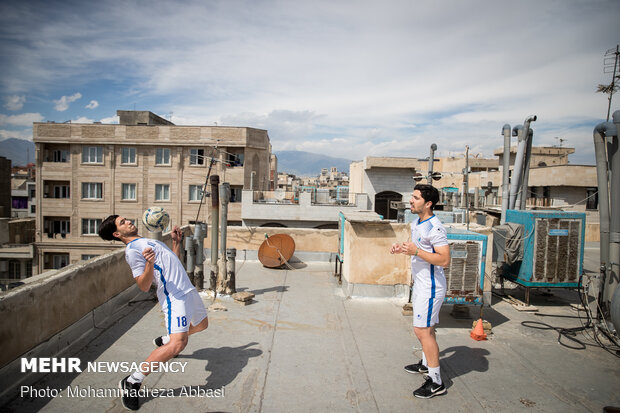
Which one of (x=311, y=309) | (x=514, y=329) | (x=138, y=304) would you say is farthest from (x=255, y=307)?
(x=514, y=329)

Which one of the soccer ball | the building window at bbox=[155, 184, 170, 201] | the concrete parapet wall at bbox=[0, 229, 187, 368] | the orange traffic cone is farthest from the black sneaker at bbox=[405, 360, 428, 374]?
the building window at bbox=[155, 184, 170, 201]

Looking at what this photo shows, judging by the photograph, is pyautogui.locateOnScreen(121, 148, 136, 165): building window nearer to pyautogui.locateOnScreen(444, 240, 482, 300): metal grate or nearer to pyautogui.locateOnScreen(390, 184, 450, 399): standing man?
pyautogui.locateOnScreen(444, 240, 482, 300): metal grate

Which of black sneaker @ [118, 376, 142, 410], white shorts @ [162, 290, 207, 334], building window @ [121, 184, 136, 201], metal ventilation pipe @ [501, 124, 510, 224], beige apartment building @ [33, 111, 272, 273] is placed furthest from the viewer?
building window @ [121, 184, 136, 201]

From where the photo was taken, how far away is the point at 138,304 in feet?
22.3

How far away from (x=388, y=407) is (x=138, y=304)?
501cm

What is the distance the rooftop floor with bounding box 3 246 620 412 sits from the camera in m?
3.97

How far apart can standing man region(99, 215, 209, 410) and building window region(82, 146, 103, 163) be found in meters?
39.0

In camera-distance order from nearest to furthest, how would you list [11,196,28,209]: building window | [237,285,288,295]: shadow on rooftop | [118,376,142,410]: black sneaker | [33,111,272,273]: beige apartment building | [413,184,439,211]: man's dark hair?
[118,376,142,410]: black sneaker → [413,184,439,211]: man's dark hair → [237,285,288,295]: shadow on rooftop → [33,111,272,273]: beige apartment building → [11,196,28,209]: building window

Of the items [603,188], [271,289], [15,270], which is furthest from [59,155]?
[603,188]

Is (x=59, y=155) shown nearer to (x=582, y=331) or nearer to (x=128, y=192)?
A: (x=128, y=192)

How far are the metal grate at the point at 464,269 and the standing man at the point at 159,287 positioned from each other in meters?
4.35

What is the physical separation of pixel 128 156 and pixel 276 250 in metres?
32.7

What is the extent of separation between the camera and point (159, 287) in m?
3.82

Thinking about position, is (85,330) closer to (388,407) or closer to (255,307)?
(255,307)
